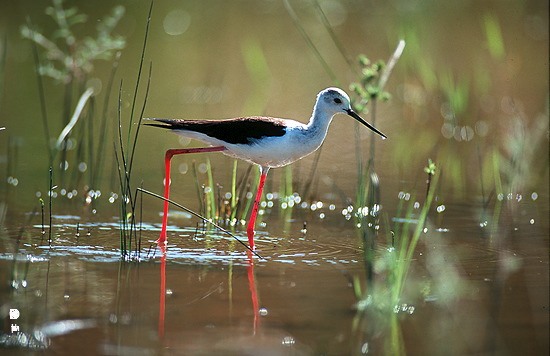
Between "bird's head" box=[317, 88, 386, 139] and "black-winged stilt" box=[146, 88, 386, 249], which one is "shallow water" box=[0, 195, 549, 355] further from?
"bird's head" box=[317, 88, 386, 139]

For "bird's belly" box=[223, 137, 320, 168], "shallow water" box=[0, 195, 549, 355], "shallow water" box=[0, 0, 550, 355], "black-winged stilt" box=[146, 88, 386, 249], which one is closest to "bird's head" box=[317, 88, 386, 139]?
"black-winged stilt" box=[146, 88, 386, 249]

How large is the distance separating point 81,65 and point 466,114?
15.9 feet

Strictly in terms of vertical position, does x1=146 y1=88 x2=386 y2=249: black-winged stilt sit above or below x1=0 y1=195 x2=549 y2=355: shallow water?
above

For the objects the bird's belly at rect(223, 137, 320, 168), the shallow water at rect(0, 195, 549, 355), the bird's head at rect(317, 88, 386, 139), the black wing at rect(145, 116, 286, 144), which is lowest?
the shallow water at rect(0, 195, 549, 355)

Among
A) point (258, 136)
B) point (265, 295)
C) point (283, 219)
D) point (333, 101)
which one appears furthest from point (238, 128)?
point (265, 295)

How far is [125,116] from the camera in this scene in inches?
408

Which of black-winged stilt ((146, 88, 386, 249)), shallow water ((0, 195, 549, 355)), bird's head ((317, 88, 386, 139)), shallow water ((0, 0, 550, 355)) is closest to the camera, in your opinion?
shallow water ((0, 195, 549, 355))

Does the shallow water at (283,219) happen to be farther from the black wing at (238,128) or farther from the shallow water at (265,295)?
the black wing at (238,128)

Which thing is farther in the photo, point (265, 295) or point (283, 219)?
point (283, 219)

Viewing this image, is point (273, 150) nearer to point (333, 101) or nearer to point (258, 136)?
point (258, 136)

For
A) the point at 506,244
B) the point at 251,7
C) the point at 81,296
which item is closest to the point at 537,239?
the point at 506,244

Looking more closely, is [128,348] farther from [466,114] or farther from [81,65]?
[466,114]

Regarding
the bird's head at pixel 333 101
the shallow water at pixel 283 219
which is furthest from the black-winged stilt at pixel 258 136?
the shallow water at pixel 283 219

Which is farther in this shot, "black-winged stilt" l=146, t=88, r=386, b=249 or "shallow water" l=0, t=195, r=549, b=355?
"black-winged stilt" l=146, t=88, r=386, b=249
